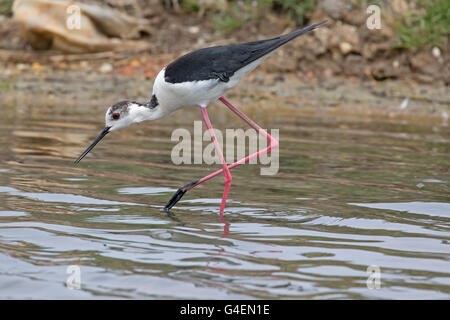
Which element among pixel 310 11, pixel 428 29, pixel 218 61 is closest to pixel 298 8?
pixel 310 11

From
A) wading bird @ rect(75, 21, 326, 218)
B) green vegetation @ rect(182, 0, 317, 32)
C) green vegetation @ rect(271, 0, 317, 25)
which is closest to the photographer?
wading bird @ rect(75, 21, 326, 218)

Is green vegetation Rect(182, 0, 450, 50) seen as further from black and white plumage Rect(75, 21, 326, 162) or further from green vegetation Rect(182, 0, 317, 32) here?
black and white plumage Rect(75, 21, 326, 162)

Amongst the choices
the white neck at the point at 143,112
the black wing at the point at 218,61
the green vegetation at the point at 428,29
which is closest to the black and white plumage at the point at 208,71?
the black wing at the point at 218,61

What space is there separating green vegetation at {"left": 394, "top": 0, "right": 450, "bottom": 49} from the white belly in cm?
556

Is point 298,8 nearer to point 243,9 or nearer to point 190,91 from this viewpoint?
point 243,9

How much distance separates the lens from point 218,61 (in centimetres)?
560

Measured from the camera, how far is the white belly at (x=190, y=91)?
554cm

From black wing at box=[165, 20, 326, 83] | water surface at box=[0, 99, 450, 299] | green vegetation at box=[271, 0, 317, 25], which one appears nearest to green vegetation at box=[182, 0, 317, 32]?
green vegetation at box=[271, 0, 317, 25]

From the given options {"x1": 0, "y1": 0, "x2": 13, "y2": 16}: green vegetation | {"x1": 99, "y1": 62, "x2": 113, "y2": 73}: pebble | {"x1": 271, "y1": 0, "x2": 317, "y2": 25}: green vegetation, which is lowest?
{"x1": 99, "y1": 62, "x2": 113, "y2": 73}: pebble

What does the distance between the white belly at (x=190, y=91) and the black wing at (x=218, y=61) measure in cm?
4

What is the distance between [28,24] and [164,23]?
2010 mm

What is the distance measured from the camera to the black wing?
552cm

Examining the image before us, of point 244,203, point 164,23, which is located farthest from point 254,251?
point 164,23
